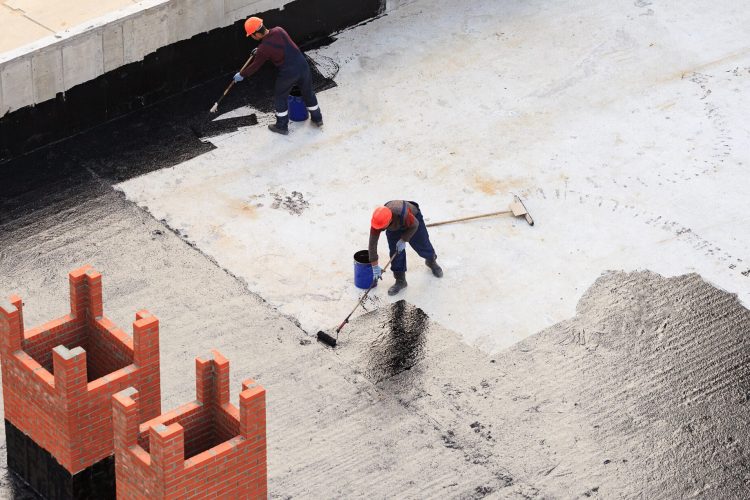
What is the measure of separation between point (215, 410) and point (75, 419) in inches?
45.8

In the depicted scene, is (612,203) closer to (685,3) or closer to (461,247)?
(461,247)

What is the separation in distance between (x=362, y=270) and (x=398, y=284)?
1.37 feet

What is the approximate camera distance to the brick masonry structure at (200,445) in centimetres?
1177

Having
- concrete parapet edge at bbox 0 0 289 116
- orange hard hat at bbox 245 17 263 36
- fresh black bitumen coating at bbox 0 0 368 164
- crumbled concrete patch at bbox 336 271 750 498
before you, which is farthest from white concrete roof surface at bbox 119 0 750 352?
concrete parapet edge at bbox 0 0 289 116

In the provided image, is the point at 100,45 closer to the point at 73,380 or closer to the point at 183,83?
the point at 183,83

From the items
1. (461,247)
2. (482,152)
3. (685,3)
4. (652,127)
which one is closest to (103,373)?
(461,247)

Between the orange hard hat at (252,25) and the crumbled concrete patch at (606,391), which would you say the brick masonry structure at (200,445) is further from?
the orange hard hat at (252,25)

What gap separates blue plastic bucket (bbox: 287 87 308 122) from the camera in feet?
60.2

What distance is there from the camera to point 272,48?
1781 cm

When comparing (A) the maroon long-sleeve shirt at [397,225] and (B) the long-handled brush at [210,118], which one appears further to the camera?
(B) the long-handled brush at [210,118]

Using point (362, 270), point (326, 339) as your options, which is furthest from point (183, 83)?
point (326, 339)

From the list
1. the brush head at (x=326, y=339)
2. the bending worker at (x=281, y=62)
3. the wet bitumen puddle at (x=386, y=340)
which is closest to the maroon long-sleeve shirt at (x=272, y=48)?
the bending worker at (x=281, y=62)

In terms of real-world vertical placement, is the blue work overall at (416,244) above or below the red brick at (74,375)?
below

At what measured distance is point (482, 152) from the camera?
1817cm
